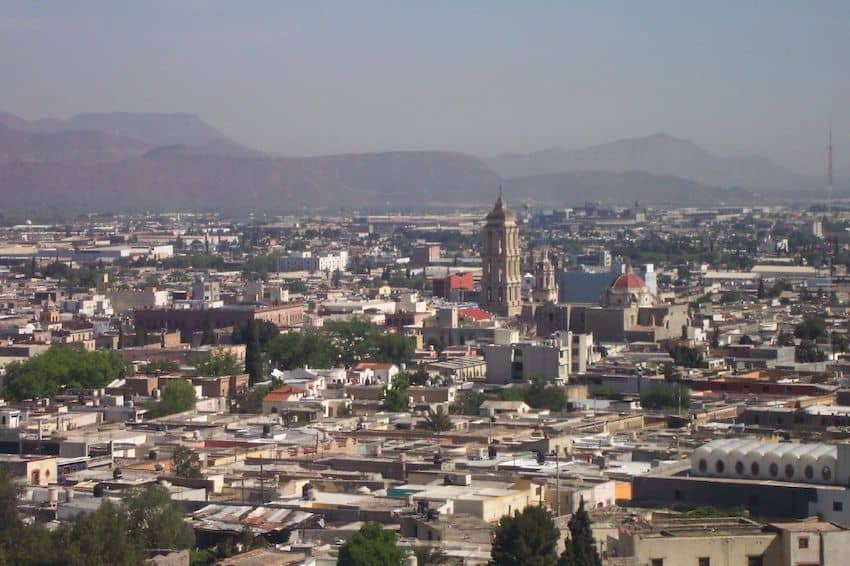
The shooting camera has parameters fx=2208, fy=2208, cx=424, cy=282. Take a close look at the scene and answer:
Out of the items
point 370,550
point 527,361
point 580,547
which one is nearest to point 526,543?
point 580,547

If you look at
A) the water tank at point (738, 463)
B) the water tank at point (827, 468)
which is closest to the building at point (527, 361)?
the water tank at point (738, 463)

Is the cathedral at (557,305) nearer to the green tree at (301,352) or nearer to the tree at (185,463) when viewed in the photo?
the green tree at (301,352)

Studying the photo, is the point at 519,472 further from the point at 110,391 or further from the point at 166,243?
the point at 166,243

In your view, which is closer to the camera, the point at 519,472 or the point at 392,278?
the point at 519,472

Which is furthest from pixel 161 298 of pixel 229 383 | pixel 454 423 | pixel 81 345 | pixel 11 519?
pixel 11 519

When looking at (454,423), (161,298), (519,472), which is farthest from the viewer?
(161,298)
